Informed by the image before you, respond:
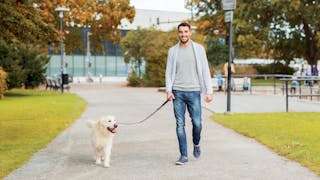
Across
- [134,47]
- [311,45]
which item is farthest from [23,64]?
[311,45]

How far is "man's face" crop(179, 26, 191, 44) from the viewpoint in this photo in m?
8.35

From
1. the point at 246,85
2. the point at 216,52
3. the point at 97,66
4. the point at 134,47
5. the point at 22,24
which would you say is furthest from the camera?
the point at 97,66

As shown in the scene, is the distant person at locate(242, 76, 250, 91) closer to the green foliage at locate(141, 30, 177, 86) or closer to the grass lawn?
the green foliage at locate(141, 30, 177, 86)

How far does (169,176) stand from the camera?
7465 millimetres

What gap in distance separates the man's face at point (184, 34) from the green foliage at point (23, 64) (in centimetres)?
2138

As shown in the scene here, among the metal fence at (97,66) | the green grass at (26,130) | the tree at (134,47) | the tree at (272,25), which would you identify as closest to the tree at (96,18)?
the tree at (134,47)

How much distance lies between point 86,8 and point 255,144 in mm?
32107

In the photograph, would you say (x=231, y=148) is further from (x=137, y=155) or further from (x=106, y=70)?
(x=106, y=70)

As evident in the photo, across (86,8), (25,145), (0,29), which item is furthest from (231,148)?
(86,8)

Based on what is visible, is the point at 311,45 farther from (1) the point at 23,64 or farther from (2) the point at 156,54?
(1) the point at 23,64

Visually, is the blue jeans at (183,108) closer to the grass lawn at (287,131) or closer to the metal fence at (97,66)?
the grass lawn at (287,131)

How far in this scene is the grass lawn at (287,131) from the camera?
29.6ft

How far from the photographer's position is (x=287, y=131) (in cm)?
1223

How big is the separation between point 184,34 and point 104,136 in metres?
1.83
